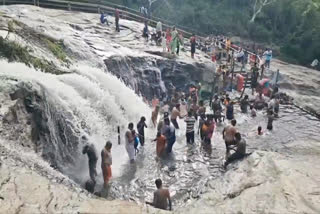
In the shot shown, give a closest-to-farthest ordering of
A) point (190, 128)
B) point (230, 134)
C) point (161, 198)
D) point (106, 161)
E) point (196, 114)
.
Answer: point (161, 198), point (106, 161), point (230, 134), point (190, 128), point (196, 114)

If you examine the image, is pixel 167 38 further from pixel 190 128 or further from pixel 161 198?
pixel 161 198

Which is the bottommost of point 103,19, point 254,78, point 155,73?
point 254,78

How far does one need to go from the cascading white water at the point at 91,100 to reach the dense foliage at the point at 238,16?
2447 cm

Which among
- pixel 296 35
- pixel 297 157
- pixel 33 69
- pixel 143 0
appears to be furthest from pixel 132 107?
pixel 143 0

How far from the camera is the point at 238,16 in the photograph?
133 feet

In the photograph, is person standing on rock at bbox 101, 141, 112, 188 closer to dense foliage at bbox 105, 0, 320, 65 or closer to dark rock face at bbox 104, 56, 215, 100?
dark rock face at bbox 104, 56, 215, 100

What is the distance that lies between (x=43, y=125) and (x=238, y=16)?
116 feet

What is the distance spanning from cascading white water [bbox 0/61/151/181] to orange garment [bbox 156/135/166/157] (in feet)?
3.44

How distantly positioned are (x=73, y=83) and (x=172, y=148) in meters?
3.97

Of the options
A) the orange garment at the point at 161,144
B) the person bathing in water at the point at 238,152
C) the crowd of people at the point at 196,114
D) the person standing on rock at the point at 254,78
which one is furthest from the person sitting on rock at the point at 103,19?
the person bathing in water at the point at 238,152

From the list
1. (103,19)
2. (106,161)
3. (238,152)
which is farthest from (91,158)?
(103,19)

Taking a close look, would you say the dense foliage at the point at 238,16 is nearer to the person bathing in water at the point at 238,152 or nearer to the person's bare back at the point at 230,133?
the person's bare back at the point at 230,133

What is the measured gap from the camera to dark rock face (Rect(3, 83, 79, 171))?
822cm

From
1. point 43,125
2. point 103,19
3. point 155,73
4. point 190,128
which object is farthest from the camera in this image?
point 103,19
